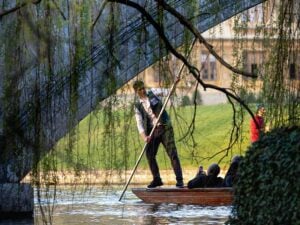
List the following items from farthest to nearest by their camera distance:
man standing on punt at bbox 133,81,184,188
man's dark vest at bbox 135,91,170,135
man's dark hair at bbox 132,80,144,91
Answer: man's dark vest at bbox 135,91,170,135
man standing on punt at bbox 133,81,184,188
man's dark hair at bbox 132,80,144,91

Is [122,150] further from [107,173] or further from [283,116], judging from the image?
[283,116]

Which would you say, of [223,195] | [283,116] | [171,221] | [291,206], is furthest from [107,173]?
[223,195]

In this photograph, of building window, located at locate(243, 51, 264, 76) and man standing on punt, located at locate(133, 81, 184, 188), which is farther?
man standing on punt, located at locate(133, 81, 184, 188)

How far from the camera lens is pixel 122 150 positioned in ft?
33.8

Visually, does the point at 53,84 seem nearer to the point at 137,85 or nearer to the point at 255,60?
the point at 137,85

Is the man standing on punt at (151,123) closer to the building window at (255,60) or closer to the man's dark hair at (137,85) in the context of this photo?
the man's dark hair at (137,85)

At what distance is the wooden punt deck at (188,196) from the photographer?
18672 millimetres

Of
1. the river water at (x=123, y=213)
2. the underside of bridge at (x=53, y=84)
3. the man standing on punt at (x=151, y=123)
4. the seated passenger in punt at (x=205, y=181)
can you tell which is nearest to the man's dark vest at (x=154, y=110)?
the man standing on punt at (x=151, y=123)

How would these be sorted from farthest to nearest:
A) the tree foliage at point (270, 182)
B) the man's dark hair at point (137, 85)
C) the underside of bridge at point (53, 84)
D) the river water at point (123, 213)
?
the river water at point (123, 213), the man's dark hair at point (137, 85), the underside of bridge at point (53, 84), the tree foliage at point (270, 182)

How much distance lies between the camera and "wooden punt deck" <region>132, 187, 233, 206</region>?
1867cm

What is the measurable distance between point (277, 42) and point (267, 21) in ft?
2.25

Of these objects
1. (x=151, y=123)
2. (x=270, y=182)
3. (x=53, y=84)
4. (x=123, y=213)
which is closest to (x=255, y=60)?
(x=53, y=84)

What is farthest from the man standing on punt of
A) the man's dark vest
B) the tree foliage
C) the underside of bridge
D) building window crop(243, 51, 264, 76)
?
the tree foliage

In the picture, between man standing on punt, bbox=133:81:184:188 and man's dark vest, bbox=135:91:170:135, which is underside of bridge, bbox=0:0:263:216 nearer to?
man standing on punt, bbox=133:81:184:188
